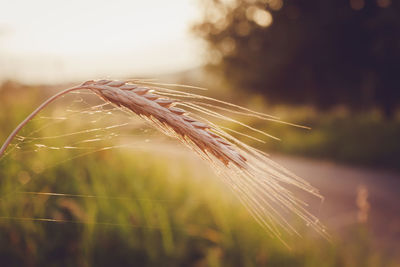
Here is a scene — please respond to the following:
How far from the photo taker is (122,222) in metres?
3.00

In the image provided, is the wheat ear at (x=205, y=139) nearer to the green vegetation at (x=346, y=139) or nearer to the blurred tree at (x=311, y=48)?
the green vegetation at (x=346, y=139)

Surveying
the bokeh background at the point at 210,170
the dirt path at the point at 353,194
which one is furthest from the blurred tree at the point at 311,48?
the dirt path at the point at 353,194

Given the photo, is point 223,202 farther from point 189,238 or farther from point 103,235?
point 103,235

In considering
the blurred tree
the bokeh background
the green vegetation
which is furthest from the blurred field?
the blurred tree

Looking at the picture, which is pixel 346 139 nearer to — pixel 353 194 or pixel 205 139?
pixel 353 194

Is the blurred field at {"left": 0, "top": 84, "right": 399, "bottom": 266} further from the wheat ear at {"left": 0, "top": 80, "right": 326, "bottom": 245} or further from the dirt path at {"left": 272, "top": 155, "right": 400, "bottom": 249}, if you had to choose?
the dirt path at {"left": 272, "top": 155, "right": 400, "bottom": 249}

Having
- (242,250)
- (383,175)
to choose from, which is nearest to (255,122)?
(383,175)

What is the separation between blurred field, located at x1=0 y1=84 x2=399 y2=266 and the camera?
2.71 m

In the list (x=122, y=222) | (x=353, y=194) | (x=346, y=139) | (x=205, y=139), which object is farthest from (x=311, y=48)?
(x=205, y=139)

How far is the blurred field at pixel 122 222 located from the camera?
107 inches

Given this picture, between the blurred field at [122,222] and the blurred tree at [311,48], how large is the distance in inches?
391

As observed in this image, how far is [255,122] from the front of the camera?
16.5 metres

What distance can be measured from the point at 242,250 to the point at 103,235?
125 cm

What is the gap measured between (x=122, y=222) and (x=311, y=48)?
1264 cm
